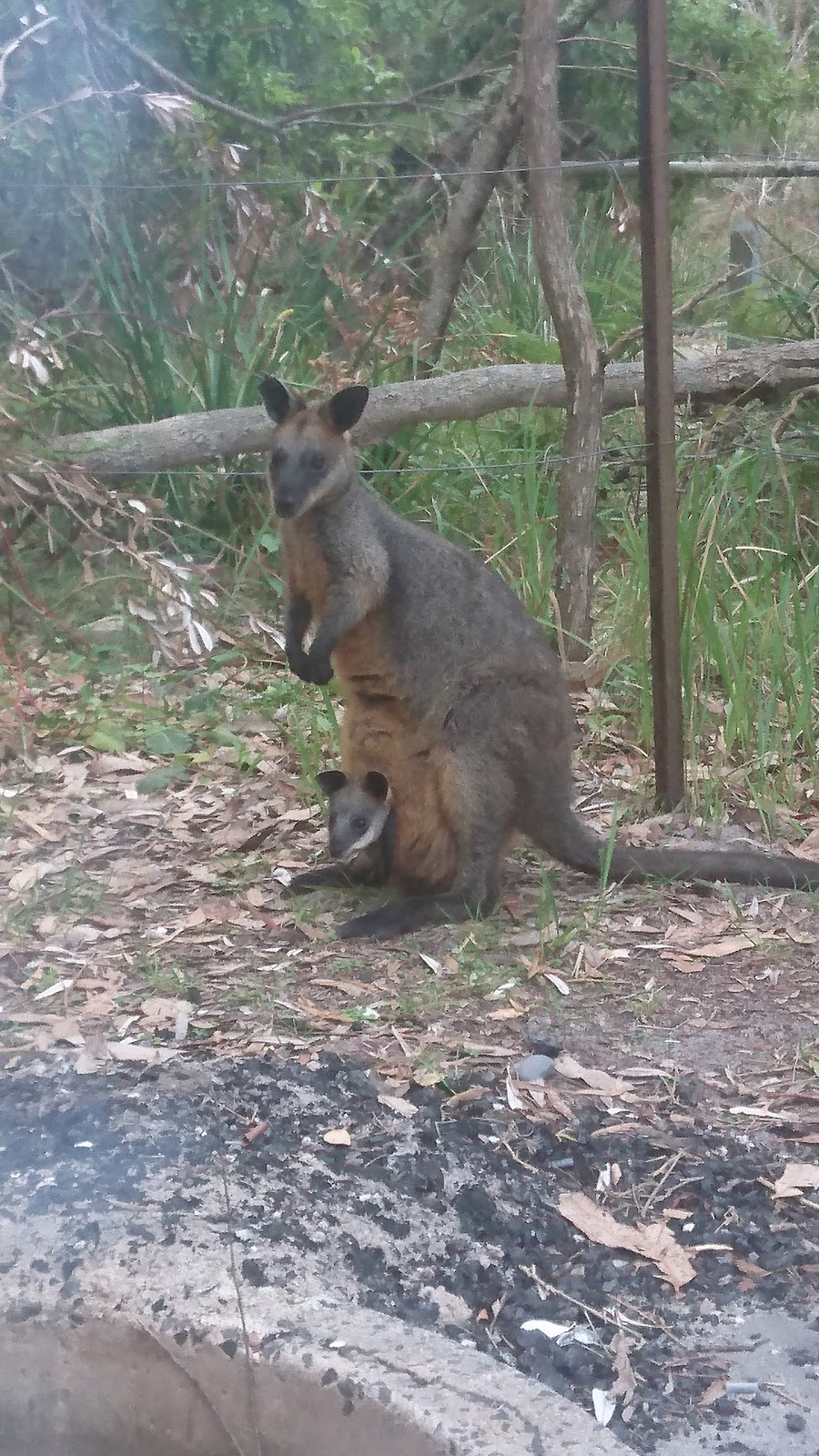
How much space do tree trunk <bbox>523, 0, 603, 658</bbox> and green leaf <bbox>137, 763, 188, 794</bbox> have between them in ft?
5.45

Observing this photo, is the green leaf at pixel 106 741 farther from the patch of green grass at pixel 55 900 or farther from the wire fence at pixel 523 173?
the wire fence at pixel 523 173

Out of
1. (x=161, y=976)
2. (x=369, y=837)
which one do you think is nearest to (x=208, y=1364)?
(x=161, y=976)

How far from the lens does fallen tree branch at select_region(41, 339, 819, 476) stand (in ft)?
18.3

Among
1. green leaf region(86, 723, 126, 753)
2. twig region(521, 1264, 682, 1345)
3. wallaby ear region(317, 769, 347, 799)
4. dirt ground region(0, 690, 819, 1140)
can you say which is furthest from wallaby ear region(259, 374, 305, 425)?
twig region(521, 1264, 682, 1345)

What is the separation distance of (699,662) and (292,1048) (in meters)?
2.62

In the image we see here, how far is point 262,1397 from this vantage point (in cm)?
219

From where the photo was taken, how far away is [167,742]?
17.7ft

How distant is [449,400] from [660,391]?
1483 millimetres

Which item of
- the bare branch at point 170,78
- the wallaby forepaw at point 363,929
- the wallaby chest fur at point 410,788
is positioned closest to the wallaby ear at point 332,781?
the wallaby chest fur at point 410,788

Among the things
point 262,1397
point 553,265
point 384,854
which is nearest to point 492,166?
point 553,265

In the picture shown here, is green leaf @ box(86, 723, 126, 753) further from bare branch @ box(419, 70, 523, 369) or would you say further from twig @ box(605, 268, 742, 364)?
bare branch @ box(419, 70, 523, 369)

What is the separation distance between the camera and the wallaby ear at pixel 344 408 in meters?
4.17

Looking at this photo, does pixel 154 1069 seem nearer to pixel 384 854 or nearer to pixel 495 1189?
pixel 495 1189

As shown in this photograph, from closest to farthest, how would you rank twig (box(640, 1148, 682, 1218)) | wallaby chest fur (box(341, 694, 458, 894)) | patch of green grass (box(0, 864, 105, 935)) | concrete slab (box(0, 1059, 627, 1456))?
concrete slab (box(0, 1059, 627, 1456)), twig (box(640, 1148, 682, 1218)), patch of green grass (box(0, 864, 105, 935)), wallaby chest fur (box(341, 694, 458, 894))
